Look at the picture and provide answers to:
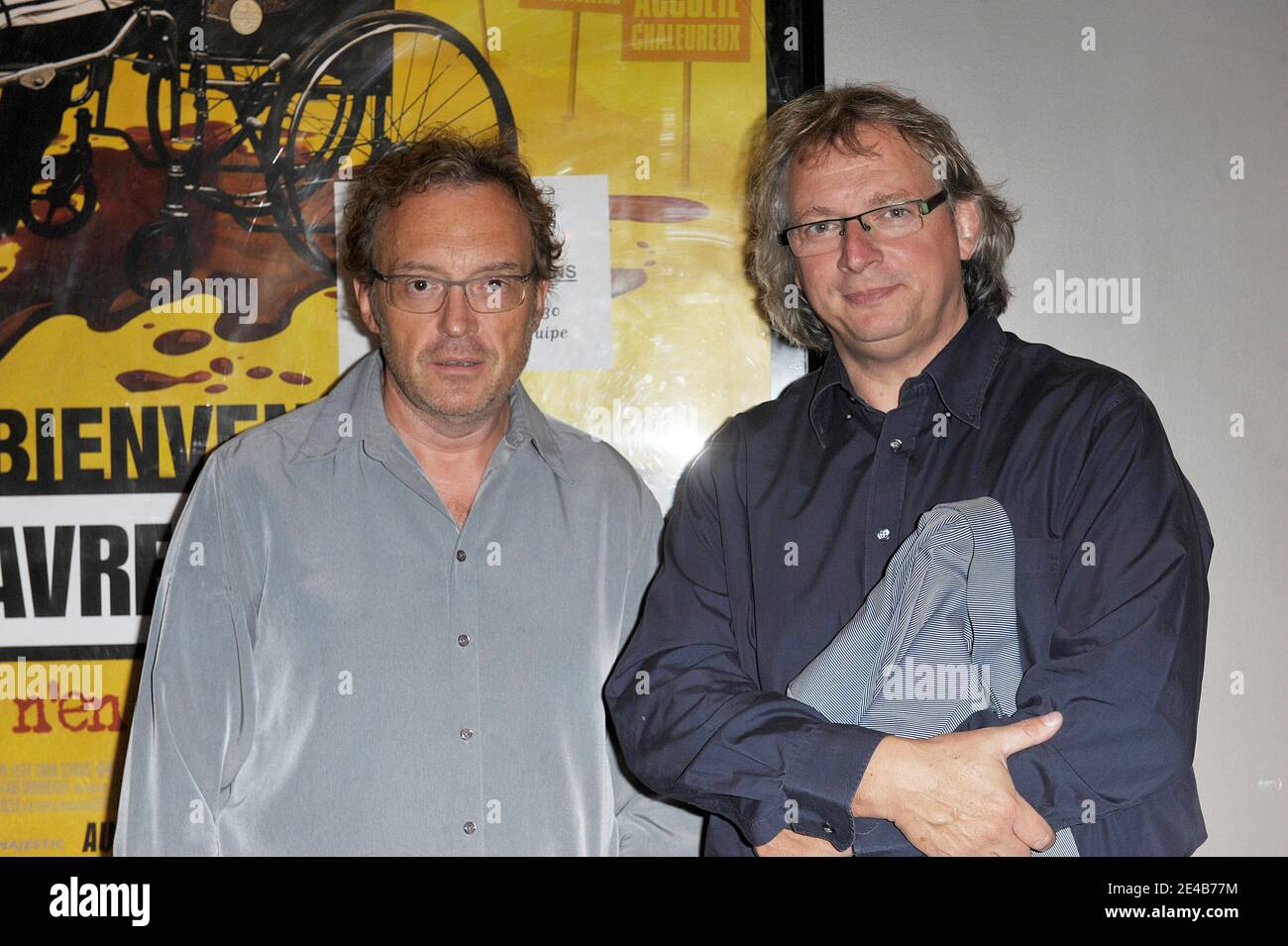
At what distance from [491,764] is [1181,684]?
100 cm

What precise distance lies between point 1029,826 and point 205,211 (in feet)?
5.92

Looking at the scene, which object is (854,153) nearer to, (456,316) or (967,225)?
(967,225)

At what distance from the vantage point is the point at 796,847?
54.7 inches

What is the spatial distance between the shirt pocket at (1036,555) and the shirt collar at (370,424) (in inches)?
31.0

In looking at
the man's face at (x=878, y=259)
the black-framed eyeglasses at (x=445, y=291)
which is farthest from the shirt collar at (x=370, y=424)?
the man's face at (x=878, y=259)

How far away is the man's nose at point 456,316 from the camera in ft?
5.59

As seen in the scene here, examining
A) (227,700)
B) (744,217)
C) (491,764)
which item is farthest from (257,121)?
(491,764)

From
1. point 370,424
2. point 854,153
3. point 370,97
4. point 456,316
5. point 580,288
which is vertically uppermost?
point 370,97

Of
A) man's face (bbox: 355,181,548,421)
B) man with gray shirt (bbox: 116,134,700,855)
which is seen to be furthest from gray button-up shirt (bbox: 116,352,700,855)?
man's face (bbox: 355,181,548,421)

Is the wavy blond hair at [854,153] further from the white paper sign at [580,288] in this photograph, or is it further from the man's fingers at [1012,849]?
the man's fingers at [1012,849]

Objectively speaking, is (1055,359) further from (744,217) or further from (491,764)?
(491,764)

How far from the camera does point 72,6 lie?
2098 mm

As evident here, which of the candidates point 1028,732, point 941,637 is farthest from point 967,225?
point 1028,732

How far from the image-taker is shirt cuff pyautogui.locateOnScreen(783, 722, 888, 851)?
51.9 inches
